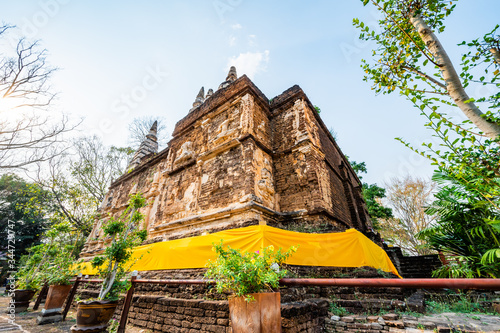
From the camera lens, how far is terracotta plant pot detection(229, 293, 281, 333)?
1.94 m

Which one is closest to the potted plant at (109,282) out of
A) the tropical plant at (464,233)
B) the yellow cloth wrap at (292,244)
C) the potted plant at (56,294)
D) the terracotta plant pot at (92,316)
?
the terracotta plant pot at (92,316)

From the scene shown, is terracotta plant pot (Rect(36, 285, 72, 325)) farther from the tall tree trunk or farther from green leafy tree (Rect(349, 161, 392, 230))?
green leafy tree (Rect(349, 161, 392, 230))

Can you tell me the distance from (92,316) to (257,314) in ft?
9.38

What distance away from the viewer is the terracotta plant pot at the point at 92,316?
9.91 feet

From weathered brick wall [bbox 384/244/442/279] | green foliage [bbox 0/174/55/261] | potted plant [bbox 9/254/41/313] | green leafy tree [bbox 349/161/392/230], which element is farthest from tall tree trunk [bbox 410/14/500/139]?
green foliage [bbox 0/174/55/261]

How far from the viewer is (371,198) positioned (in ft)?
51.6

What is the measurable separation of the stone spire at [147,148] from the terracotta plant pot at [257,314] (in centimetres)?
1572

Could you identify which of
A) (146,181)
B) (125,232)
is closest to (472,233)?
(125,232)

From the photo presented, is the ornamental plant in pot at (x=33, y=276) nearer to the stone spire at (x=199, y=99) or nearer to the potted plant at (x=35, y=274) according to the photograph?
the potted plant at (x=35, y=274)

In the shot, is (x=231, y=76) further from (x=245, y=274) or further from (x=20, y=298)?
(x=20, y=298)

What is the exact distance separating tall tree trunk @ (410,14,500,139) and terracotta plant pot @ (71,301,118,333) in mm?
6289

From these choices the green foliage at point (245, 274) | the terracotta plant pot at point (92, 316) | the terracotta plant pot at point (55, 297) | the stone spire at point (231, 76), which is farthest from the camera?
the stone spire at point (231, 76)

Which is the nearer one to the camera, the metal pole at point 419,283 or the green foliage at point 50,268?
the metal pole at point 419,283

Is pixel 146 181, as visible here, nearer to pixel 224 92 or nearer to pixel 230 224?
pixel 224 92
